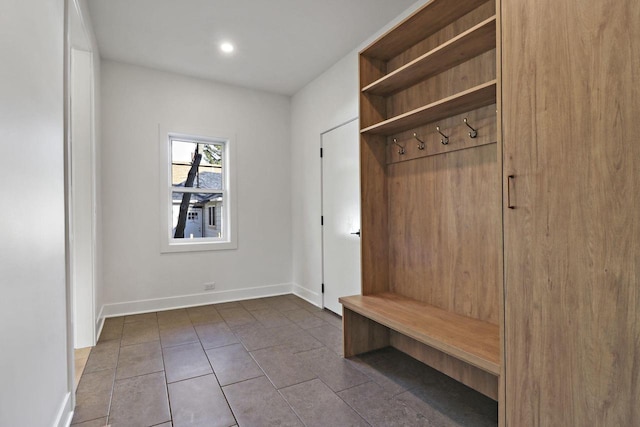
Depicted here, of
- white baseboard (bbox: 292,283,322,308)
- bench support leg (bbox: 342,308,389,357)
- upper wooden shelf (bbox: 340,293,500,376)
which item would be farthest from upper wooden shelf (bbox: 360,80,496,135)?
white baseboard (bbox: 292,283,322,308)

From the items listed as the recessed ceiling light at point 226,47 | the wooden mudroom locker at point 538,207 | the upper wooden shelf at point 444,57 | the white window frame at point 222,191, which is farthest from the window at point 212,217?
the wooden mudroom locker at point 538,207

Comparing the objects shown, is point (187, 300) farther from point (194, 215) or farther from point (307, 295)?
point (307, 295)

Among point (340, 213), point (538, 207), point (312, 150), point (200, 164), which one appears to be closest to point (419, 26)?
point (538, 207)

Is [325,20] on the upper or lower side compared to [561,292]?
upper

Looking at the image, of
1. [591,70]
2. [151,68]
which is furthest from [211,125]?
[591,70]

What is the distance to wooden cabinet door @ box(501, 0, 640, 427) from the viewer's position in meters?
1.08

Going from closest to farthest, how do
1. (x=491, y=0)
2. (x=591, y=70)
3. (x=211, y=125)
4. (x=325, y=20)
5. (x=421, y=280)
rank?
1. (x=591, y=70)
2. (x=491, y=0)
3. (x=421, y=280)
4. (x=325, y=20)
5. (x=211, y=125)

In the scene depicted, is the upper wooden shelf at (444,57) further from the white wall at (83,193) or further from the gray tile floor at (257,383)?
the white wall at (83,193)

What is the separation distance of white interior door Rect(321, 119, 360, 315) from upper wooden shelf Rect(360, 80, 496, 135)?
0.73 meters

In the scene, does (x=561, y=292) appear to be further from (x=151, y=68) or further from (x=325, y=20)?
(x=151, y=68)

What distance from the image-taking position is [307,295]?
4277 mm

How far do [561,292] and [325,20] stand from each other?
8.96 feet

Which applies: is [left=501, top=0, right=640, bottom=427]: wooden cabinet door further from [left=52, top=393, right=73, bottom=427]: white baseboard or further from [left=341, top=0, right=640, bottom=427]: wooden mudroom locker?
[left=52, top=393, right=73, bottom=427]: white baseboard

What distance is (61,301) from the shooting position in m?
1.74
